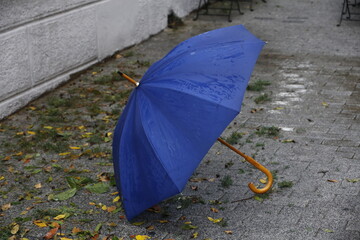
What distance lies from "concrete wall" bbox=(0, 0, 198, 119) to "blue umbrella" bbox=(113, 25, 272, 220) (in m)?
2.98

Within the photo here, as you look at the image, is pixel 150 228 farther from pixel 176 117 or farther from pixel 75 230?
pixel 176 117

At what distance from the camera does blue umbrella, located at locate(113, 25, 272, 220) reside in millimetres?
4512

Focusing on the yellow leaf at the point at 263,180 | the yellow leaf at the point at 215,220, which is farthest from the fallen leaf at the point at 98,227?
the yellow leaf at the point at 263,180

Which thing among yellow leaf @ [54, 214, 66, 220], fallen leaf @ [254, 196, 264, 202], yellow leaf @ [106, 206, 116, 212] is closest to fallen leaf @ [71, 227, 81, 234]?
yellow leaf @ [54, 214, 66, 220]

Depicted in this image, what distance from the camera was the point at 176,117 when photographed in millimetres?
4613

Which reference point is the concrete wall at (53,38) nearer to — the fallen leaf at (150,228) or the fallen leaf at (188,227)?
the fallen leaf at (150,228)

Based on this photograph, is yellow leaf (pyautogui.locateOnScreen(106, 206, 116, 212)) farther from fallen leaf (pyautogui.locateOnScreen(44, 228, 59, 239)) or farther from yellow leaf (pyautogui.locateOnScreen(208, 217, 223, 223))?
yellow leaf (pyautogui.locateOnScreen(208, 217, 223, 223))

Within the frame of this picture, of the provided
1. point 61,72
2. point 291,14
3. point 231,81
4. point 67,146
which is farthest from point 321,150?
point 291,14

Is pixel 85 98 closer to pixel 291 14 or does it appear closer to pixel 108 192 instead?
pixel 108 192

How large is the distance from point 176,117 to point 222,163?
164 cm

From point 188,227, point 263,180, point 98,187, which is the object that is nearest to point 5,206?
point 98,187

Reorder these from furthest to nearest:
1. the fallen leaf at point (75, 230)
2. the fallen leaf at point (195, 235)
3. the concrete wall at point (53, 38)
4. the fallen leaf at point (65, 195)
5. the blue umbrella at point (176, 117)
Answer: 1. the concrete wall at point (53, 38)
2. the fallen leaf at point (65, 195)
3. the fallen leaf at point (75, 230)
4. the fallen leaf at point (195, 235)
5. the blue umbrella at point (176, 117)

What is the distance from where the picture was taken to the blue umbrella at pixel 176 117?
4.51 meters

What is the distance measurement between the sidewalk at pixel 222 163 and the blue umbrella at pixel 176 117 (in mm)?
537
